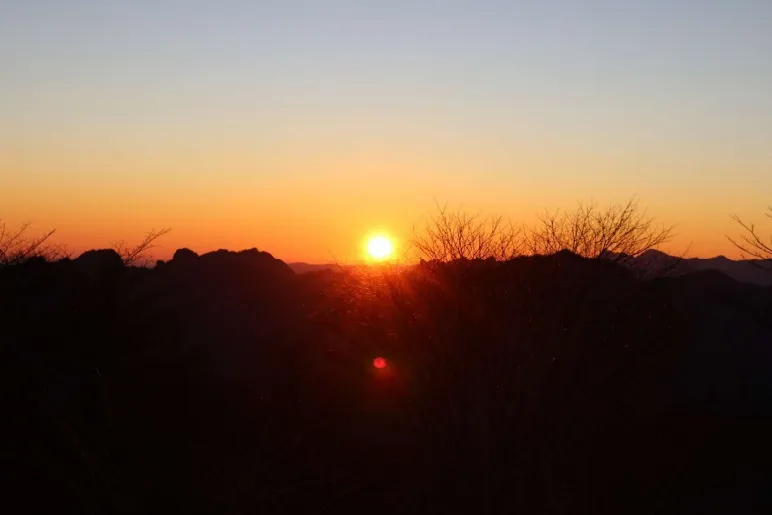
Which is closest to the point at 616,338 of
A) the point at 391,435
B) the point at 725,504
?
the point at 725,504

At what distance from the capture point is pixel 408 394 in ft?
68.0

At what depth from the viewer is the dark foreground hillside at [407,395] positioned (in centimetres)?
1538

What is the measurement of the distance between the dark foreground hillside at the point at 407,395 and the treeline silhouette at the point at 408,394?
2.9 inches

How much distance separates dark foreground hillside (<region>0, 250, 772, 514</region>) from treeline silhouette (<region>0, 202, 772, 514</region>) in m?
0.07

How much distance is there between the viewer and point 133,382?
21.8 meters

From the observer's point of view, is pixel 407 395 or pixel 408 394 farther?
pixel 407 395

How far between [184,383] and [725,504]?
16.7 meters

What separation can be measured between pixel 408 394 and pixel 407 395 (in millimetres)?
231

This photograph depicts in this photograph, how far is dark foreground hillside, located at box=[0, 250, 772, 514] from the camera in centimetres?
1538

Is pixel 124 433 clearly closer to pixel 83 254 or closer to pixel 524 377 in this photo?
pixel 524 377

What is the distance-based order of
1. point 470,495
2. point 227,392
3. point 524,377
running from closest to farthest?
point 470,495
point 524,377
point 227,392

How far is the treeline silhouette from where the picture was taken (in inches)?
606

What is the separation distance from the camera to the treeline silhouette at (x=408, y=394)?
1539cm

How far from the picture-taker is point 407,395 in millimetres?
20938
